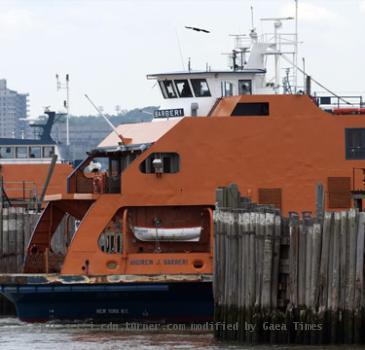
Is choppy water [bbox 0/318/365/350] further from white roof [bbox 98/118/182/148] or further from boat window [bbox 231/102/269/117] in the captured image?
boat window [bbox 231/102/269/117]

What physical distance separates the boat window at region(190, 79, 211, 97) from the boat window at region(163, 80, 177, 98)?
1.64 ft

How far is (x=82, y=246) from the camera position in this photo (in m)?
29.0

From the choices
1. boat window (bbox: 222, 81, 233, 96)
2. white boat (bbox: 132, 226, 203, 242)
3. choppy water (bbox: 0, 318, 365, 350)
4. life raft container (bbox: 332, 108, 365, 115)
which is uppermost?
boat window (bbox: 222, 81, 233, 96)

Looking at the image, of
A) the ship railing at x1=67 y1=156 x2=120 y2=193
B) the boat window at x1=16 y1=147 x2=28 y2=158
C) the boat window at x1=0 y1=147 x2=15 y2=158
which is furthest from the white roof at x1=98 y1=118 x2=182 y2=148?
the boat window at x1=0 y1=147 x2=15 y2=158

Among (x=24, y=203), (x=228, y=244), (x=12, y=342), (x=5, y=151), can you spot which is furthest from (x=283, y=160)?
(x=5, y=151)

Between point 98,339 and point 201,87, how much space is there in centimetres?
696

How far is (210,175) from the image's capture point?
95.7 ft

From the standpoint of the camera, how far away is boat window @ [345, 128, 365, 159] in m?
29.5

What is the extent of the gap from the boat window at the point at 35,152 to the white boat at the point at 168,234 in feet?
88.6

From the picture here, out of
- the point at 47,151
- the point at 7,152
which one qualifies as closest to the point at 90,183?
the point at 47,151

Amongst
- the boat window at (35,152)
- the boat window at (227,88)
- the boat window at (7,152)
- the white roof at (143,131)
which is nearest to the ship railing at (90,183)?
the white roof at (143,131)

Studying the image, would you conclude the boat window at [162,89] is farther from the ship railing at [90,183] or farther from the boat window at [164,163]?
the boat window at [164,163]

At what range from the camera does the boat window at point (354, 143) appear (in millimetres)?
29469

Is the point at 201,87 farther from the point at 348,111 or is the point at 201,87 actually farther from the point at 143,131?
the point at 348,111
